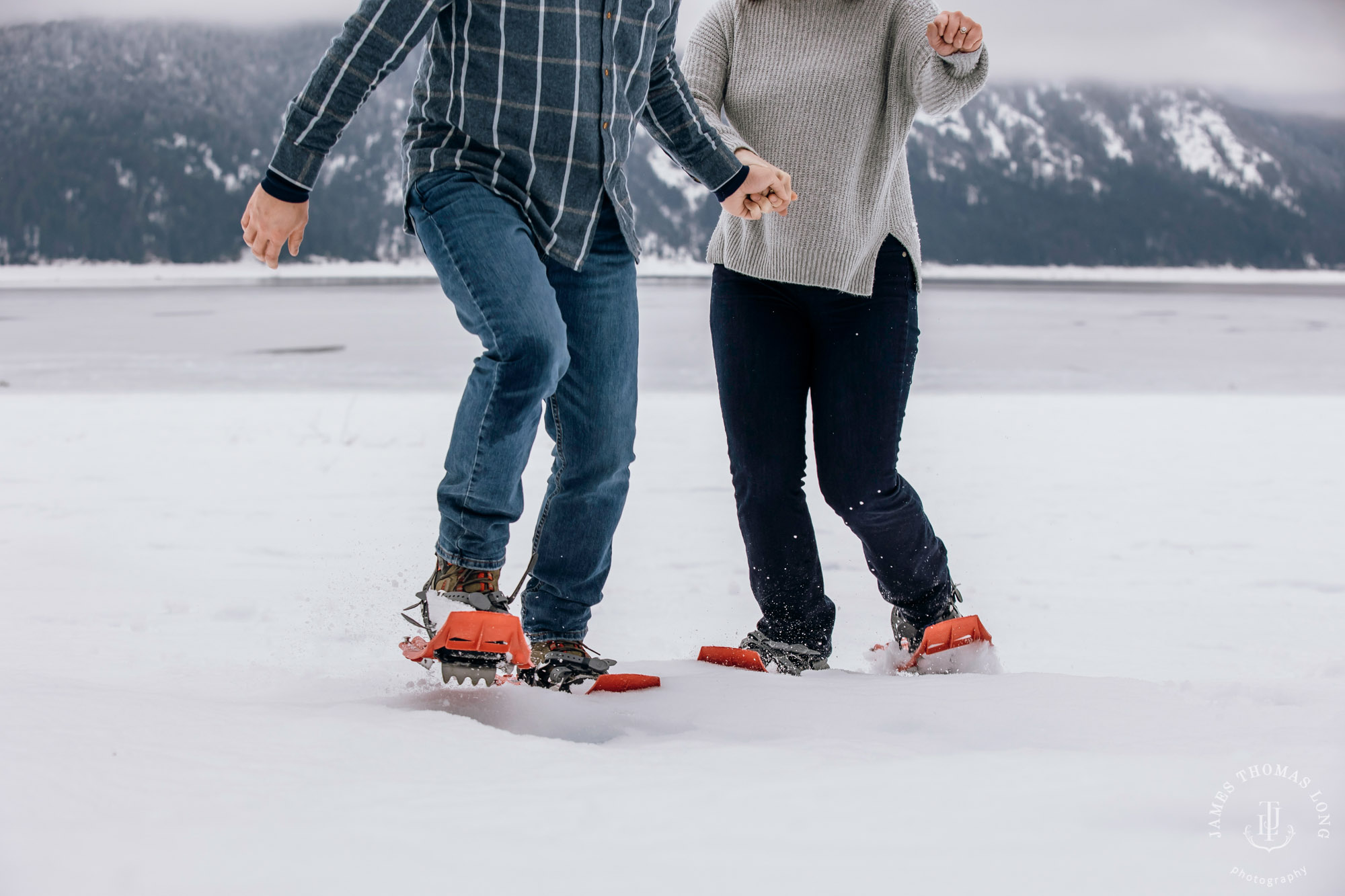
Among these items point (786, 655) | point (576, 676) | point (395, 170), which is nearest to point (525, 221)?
point (576, 676)

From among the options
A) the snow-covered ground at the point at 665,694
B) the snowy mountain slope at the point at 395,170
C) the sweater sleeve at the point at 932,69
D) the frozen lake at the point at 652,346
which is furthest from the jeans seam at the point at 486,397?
the snowy mountain slope at the point at 395,170

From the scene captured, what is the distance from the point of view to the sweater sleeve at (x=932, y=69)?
2.09 meters

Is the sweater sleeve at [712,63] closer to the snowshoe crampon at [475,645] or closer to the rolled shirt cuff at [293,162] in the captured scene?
the rolled shirt cuff at [293,162]

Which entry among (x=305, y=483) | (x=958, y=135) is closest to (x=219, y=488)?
(x=305, y=483)

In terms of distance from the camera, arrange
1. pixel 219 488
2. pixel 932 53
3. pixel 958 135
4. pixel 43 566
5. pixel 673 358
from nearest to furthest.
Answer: pixel 932 53
pixel 43 566
pixel 219 488
pixel 673 358
pixel 958 135

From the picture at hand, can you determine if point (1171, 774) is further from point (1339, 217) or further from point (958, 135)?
point (1339, 217)

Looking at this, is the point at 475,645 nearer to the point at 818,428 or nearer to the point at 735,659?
the point at 735,659

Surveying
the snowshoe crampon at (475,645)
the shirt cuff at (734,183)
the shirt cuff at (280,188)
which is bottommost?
the snowshoe crampon at (475,645)

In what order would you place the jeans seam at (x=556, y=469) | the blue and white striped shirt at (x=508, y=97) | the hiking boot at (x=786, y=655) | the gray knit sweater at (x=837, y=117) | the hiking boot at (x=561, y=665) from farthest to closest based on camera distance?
the hiking boot at (x=786, y=655), the gray knit sweater at (x=837, y=117), the jeans seam at (x=556, y=469), the hiking boot at (x=561, y=665), the blue and white striped shirt at (x=508, y=97)

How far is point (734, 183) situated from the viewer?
2080 mm

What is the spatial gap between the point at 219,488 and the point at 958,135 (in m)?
170

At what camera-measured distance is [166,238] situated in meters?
122

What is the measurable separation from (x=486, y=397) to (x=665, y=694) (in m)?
0.68

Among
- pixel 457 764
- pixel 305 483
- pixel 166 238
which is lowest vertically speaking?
pixel 166 238
